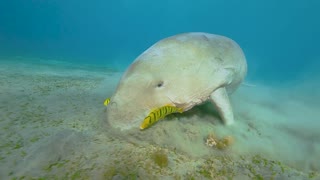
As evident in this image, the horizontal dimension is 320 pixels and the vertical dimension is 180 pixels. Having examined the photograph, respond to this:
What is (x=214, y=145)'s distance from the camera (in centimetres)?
395

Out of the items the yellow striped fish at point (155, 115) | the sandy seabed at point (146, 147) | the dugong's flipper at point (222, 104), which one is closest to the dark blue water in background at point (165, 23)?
the sandy seabed at point (146, 147)

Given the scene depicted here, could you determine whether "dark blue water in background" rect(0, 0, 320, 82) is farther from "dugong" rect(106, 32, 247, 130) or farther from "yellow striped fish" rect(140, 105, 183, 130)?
"yellow striped fish" rect(140, 105, 183, 130)

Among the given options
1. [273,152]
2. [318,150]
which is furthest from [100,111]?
[318,150]

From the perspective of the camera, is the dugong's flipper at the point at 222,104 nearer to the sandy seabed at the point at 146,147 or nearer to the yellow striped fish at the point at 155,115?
the sandy seabed at the point at 146,147

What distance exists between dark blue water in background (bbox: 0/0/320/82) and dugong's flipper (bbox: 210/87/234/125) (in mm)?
65446

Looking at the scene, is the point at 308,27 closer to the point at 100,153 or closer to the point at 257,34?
the point at 257,34

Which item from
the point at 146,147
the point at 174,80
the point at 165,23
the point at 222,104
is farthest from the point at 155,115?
the point at 165,23

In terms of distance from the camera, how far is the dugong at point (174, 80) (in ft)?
12.7

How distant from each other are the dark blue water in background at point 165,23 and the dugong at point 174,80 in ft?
214

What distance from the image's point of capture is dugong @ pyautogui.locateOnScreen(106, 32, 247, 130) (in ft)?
12.7

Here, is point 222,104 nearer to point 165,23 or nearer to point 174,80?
point 174,80

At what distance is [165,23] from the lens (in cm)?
17425

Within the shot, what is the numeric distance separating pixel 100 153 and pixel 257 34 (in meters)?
144

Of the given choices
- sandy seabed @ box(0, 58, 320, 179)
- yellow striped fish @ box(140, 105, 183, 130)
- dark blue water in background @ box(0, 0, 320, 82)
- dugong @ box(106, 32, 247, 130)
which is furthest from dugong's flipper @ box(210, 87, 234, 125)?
dark blue water in background @ box(0, 0, 320, 82)
